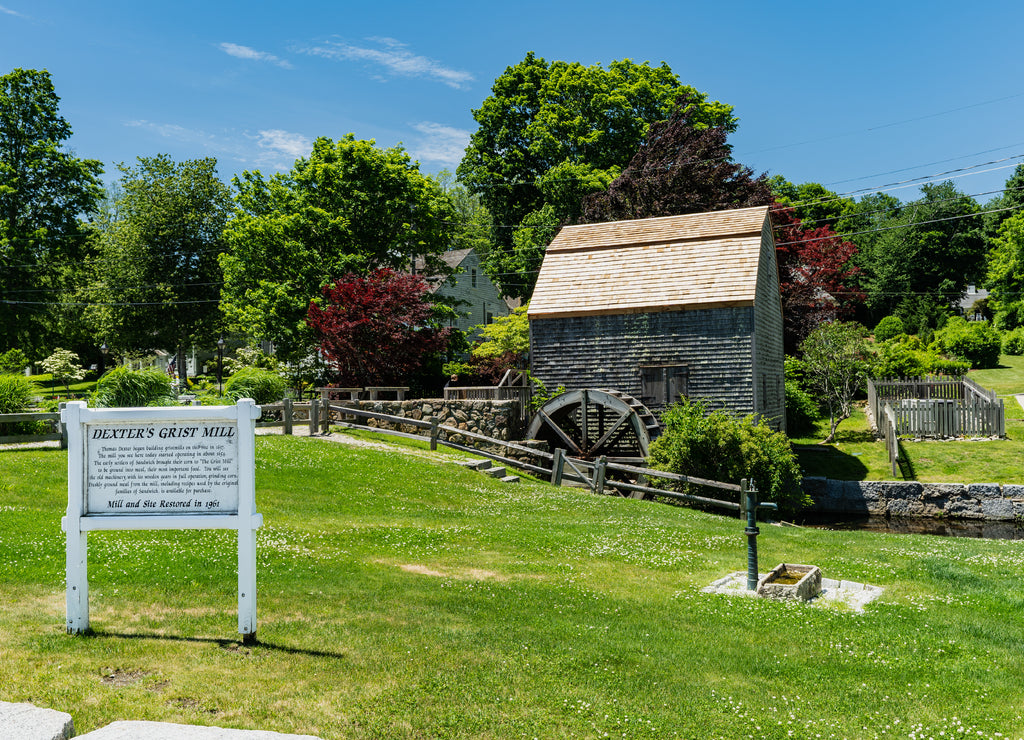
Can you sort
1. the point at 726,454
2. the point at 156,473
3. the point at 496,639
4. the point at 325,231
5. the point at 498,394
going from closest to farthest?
1. the point at 156,473
2. the point at 496,639
3. the point at 726,454
4. the point at 498,394
5. the point at 325,231

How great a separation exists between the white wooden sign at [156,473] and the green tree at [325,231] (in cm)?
2895

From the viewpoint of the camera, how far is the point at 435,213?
3900cm

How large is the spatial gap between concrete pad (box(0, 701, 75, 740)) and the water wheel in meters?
18.9

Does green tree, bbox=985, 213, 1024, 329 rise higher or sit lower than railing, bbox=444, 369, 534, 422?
higher

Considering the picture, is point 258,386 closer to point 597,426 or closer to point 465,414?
point 465,414

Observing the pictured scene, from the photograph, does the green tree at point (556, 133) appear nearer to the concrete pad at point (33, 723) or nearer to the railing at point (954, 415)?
the railing at point (954, 415)

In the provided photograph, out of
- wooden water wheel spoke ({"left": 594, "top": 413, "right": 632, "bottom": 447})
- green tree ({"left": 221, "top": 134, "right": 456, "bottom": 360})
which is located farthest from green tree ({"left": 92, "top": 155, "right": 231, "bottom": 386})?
wooden water wheel spoke ({"left": 594, "top": 413, "right": 632, "bottom": 447})

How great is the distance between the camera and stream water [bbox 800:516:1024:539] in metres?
20.4

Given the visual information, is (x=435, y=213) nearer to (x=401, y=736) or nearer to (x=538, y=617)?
(x=538, y=617)

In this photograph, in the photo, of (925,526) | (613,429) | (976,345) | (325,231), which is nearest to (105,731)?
(613,429)

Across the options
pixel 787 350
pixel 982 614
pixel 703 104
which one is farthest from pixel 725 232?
pixel 703 104

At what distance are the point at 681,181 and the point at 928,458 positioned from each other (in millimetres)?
16130

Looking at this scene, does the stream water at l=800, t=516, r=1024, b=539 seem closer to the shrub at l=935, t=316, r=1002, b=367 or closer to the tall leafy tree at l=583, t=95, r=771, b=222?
the tall leafy tree at l=583, t=95, r=771, b=222

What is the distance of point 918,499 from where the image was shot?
2309 cm
